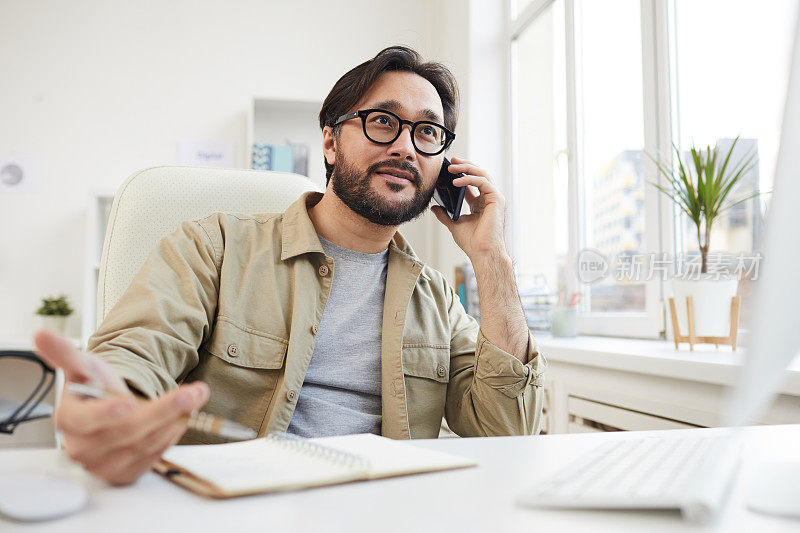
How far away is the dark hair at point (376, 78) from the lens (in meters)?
1.37

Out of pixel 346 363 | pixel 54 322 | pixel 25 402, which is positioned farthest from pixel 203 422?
pixel 54 322

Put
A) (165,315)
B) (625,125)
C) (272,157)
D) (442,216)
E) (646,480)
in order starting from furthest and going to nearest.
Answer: (272,157)
(625,125)
(442,216)
(165,315)
(646,480)

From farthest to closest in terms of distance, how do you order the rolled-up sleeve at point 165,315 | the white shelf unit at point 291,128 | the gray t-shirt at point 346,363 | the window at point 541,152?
the white shelf unit at point 291,128 → the window at point 541,152 → the gray t-shirt at point 346,363 → the rolled-up sleeve at point 165,315

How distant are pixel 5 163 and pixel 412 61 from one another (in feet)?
7.72

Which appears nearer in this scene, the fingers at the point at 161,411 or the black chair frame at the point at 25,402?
the fingers at the point at 161,411

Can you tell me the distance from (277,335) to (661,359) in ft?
2.52

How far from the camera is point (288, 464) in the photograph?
55 cm

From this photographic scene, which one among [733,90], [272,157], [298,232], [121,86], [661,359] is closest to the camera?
[298,232]

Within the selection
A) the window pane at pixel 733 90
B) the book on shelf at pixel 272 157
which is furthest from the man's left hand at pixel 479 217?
the book on shelf at pixel 272 157

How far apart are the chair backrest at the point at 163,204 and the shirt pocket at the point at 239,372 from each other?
0.23 m

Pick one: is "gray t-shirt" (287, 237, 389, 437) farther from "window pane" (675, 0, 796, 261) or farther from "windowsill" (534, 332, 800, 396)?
"window pane" (675, 0, 796, 261)

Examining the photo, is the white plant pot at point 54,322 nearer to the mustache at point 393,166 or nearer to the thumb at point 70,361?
the mustache at point 393,166

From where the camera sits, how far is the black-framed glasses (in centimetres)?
130

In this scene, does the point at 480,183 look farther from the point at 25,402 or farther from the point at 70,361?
the point at 25,402
